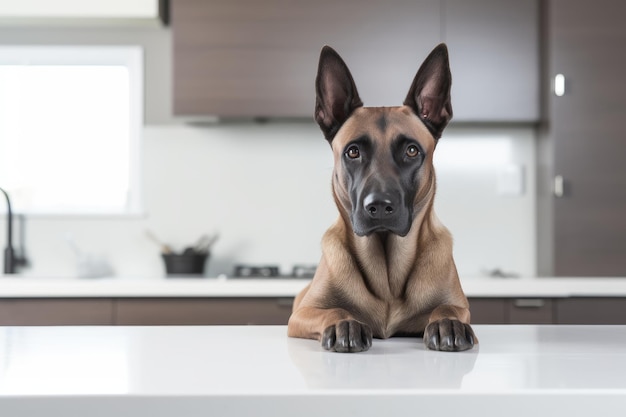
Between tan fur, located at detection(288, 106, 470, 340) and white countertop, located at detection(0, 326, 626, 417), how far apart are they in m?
0.10

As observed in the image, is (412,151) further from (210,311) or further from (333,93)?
(210,311)

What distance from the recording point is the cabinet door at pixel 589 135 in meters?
2.89

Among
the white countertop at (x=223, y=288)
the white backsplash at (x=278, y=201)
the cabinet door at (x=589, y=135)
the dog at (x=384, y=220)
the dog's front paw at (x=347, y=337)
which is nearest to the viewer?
the dog's front paw at (x=347, y=337)

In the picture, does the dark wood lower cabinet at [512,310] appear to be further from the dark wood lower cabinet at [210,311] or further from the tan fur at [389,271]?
the tan fur at [389,271]

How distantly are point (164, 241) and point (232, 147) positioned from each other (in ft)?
1.80

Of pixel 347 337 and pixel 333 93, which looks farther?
pixel 333 93

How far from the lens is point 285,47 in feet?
9.77

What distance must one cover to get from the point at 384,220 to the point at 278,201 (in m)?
2.31

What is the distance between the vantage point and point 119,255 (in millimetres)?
3293

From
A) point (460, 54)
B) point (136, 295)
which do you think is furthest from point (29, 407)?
point (460, 54)

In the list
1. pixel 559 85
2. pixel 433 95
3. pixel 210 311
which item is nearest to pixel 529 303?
pixel 559 85

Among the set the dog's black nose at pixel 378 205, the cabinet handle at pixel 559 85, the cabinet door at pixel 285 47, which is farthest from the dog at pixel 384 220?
the cabinet handle at pixel 559 85

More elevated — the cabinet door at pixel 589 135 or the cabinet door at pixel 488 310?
the cabinet door at pixel 589 135

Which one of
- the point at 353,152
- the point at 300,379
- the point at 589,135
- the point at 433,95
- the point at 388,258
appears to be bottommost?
the point at 300,379
